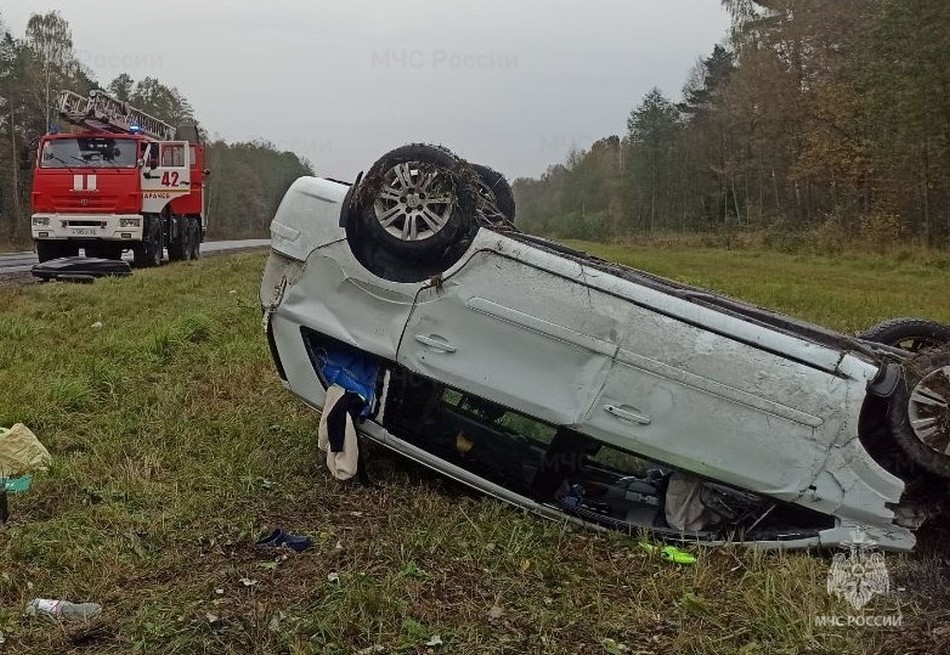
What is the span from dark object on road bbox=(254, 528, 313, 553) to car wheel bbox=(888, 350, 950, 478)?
2.28 metres

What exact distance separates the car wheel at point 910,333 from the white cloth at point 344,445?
262cm

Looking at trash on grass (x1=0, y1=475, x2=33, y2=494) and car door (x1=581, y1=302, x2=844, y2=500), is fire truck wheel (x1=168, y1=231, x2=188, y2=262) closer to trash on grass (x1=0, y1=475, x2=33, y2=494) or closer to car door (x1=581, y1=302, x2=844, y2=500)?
trash on grass (x1=0, y1=475, x2=33, y2=494)

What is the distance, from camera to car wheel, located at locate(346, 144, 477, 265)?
3459mm

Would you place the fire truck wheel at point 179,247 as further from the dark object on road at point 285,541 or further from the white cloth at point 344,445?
the dark object on road at point 285,541

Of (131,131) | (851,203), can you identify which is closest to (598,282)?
(131,131)

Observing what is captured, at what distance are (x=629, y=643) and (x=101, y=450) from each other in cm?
292

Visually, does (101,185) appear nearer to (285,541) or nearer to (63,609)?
(285,541)

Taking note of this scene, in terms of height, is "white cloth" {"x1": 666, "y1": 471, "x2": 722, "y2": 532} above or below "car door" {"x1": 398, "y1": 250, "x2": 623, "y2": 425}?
below

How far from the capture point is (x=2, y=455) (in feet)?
12.7

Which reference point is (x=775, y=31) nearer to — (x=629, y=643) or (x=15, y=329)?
(x=15, y=329)

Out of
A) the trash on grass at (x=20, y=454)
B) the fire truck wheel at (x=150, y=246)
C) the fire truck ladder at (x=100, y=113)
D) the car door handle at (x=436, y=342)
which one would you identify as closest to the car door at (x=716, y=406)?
the car door handle at (x=436, y=342)

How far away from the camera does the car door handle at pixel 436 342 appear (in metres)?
3.40

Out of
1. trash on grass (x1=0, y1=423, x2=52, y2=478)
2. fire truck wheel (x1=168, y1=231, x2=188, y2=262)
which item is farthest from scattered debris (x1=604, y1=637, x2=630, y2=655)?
fire truck wheel (x1=168, y1=231, x2=188, y2=262)

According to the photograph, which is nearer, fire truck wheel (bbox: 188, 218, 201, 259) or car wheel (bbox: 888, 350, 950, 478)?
car wheel (bbox: 888, 350, 950, 478)
